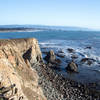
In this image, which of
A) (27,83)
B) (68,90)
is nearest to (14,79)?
(27,83)

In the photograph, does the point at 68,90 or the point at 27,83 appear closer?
the point at 27,83

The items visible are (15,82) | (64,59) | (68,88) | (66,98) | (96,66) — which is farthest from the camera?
(64,59)

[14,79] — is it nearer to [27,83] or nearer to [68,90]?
[27,83]

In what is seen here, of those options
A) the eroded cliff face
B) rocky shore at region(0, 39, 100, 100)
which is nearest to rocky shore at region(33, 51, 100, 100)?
rocky shore at region(0, 39, 100, 100)

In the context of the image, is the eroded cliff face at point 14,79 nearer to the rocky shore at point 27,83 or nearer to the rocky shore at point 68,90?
the rocky shore at point 27,83

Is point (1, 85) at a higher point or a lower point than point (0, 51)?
lower

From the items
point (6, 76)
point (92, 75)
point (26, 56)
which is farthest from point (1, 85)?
point (92, 75)

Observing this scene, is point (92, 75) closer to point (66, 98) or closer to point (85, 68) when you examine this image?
point (85, 68)

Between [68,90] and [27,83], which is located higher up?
[27,83]

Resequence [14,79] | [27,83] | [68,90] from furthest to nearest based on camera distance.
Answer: [68,90], [27,83], [14,79]

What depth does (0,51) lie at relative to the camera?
13266mm

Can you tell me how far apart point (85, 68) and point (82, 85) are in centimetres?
921

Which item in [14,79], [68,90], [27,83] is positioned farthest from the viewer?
[68,90]

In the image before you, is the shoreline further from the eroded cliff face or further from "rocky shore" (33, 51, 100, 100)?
the eroded cliff face
